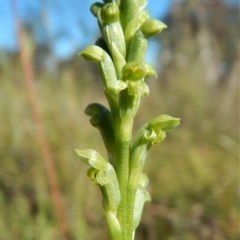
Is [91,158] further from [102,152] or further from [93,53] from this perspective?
[102,152]

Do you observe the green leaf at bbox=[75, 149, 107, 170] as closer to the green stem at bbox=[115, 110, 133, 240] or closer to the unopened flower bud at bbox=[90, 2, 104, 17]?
the green stem at bbox=[115, 110, 133, 240]

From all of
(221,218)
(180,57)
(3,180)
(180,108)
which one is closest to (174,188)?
→ (221,218)

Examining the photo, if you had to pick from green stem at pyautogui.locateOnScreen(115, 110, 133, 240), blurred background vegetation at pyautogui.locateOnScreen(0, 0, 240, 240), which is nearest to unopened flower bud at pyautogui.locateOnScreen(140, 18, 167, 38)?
green stem at pyautogui.locateOnScreen(115, 110, 133, 240)

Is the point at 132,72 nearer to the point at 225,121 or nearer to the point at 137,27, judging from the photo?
the point at 137,27

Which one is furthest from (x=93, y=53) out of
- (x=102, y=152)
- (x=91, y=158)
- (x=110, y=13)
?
(x=102, y=152)

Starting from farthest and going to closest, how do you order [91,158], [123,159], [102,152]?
[102,152] → [91,158] → [123,159]

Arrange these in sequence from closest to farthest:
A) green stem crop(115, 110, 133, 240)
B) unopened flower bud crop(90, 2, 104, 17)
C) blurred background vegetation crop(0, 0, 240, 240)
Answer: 1. green stem crop(115, 110, 133, 240)
2. unopened flower bud crop(90, 2, 104, 17)
3. blurred background vegetation crop(0, 0, 240, 240)
